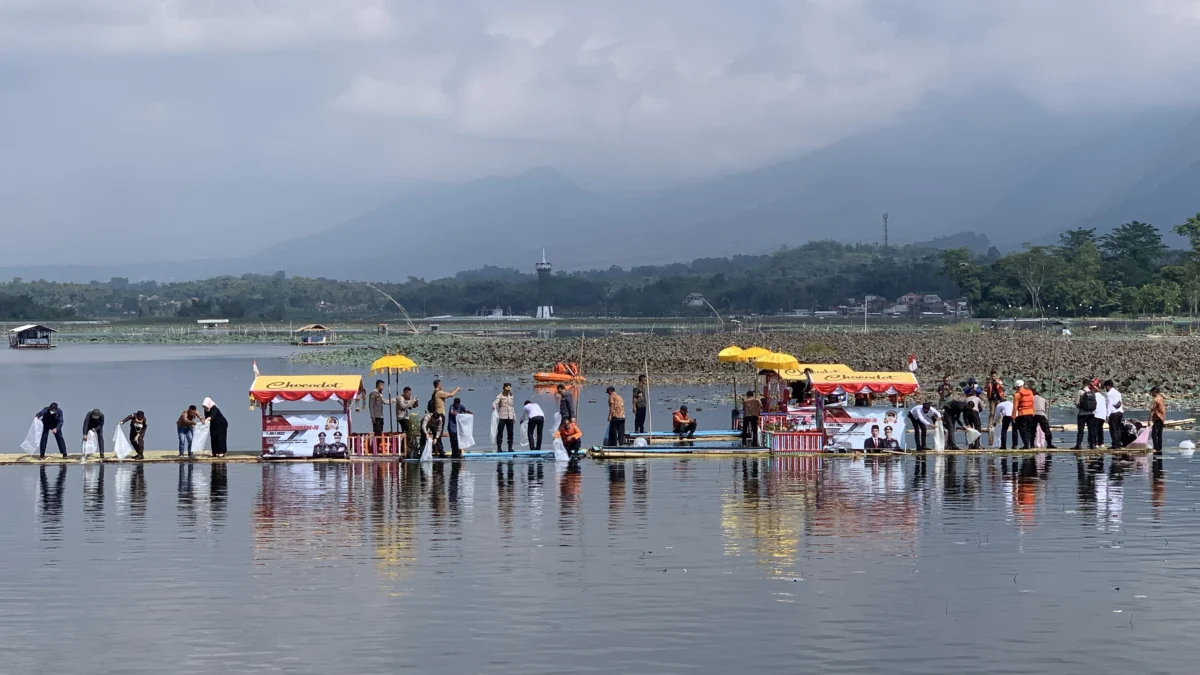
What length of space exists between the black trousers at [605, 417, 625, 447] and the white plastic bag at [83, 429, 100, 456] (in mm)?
13203

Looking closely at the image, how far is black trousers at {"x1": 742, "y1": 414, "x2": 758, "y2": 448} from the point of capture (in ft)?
131

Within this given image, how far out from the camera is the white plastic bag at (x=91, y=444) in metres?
37.5

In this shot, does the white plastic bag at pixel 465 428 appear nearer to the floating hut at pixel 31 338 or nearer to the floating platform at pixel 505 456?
the floating platform at pixel 505 456

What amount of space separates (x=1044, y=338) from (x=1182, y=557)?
343 ft

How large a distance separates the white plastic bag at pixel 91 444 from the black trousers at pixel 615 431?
43.3ft

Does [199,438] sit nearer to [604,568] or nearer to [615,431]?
[615,431]

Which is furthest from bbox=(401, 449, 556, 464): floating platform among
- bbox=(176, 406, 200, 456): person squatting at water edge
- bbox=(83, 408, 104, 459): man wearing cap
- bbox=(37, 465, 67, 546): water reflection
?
bbox=(37, 465, 67, 546): water reflection

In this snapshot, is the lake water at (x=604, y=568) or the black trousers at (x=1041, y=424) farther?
the black trousers at (x=1041, y=424)

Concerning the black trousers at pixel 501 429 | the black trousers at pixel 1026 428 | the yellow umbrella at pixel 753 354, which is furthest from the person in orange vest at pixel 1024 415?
the black trousers at pixel 501 429

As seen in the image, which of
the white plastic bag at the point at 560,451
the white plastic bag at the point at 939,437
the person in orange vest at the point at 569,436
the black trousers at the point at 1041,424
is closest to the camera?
the white plastic bag at the point at 560,451

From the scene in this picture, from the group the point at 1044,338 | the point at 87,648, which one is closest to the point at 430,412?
the point at 87,648

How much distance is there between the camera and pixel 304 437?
3741 centimetres

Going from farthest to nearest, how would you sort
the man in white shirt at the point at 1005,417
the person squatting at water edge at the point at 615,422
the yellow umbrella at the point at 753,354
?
the yellow umbrella at the point at 753,354 → the person squatting at water edge at the point at 615,422 → the man in white shirt at the point at 1005,417

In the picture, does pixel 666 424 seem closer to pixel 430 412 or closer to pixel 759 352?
pixel 759 352
